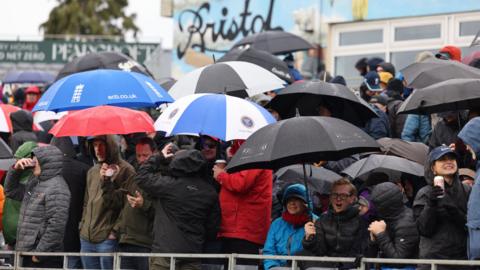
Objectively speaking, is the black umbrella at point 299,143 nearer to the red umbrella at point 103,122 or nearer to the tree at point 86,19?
the red umbrella at point 103,122

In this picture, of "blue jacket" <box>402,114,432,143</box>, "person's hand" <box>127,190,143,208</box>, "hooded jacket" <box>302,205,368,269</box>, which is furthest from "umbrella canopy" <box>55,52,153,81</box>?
"hooded jacket" <box>302,205,368,269</box>

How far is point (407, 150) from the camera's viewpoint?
12.9 metres

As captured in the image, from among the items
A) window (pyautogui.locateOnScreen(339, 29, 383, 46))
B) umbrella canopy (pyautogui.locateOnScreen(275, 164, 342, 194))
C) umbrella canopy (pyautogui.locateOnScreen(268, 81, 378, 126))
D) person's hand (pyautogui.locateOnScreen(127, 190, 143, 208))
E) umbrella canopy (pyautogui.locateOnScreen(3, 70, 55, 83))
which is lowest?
person's hand (pyautogui.locateOnScreen(127, 190, 143, 208))

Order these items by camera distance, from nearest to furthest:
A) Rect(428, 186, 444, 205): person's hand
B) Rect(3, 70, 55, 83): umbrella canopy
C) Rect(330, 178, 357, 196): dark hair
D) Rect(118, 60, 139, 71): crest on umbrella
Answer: Rect(428, 186, 444, 205): person's hand, Rect(330, 178, 357, 196): dark hair, Rect(118, 60, 139, 71): crest on umbrella, Rect(3, 70, 55, 83): umbrella canopy

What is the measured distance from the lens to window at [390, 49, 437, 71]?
22906 mm

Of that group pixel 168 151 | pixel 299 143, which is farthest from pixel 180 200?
pixel 299 143

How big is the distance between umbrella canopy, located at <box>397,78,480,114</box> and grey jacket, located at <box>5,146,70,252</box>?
11.0 feet

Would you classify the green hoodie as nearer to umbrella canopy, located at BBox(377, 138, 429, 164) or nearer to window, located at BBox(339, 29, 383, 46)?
umbrella canopy, located at BBox(377, 138, 429, 164)

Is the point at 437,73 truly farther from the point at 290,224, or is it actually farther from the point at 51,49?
the point at 51,49

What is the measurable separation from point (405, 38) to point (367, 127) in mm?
8874

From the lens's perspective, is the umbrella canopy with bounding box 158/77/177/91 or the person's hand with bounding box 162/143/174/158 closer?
the person's hand with bounding box 162/143/174/158

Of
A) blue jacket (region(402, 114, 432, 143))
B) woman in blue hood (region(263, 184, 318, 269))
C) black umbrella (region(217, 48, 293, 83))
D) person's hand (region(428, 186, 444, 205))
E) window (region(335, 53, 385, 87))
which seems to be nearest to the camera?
person's hand (region(428, 186, 444, 205))

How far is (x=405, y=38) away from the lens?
23094 millimetres

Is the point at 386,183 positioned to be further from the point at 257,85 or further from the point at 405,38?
the point at 405,38
